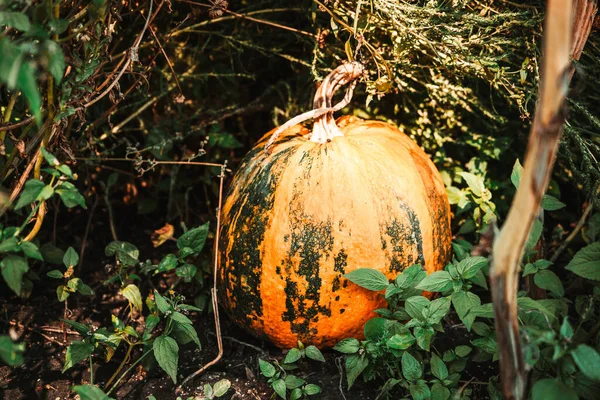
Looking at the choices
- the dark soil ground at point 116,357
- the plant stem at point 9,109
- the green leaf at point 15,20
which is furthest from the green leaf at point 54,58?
the dark soil ground at point 116,357

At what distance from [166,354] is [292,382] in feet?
1.24

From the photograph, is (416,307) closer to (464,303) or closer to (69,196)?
(464,303)

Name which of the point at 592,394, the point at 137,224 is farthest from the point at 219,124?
the point at 592,394

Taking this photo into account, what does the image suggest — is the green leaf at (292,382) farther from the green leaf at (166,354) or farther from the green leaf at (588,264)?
the green leaf at (588,264)

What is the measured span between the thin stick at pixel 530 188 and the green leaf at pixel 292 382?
709mm

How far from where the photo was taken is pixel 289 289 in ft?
6.36

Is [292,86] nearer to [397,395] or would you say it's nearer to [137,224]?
[137,224]

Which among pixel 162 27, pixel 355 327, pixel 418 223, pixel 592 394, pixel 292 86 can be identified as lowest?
pixel 355 327

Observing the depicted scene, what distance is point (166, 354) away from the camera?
173 centimetres

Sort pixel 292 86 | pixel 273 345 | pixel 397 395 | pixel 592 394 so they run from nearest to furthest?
pixel 592 394
pixel 397 395
pixel 273 345
pixel 292 86

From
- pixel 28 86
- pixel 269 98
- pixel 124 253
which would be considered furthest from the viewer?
pixel 269 98

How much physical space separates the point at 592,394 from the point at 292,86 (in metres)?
1.90

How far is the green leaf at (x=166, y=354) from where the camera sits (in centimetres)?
171

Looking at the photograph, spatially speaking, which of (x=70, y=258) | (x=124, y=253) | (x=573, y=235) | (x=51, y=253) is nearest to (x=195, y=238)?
(x=124, y=253)
